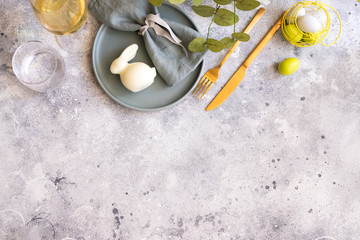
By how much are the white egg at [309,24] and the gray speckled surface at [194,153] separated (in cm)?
7

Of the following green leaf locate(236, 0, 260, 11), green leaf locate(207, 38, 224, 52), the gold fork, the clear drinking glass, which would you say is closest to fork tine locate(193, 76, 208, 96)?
the gold fork

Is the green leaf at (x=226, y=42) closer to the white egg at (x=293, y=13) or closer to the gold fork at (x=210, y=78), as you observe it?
the gold fork at (x=210, y=78)

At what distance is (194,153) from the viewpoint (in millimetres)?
840

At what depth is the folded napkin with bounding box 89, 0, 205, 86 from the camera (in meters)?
0.78

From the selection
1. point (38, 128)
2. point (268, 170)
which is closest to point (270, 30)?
point (268, 170)

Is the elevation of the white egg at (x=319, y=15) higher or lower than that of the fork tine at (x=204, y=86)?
higher

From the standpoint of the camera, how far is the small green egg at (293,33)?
0.82 metres

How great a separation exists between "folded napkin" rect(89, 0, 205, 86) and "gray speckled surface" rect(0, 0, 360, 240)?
2.5 inches

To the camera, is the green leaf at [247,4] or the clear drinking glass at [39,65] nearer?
the green leaf at [247,4]

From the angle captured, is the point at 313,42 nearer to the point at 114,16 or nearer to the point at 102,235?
the point at 114,16

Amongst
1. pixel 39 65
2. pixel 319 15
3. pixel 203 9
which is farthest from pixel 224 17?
pixel 39 65

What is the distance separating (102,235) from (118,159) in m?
0.19

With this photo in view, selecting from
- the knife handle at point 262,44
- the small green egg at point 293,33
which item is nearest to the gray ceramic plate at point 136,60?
the knife handle at point 262,44

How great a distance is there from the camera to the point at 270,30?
33.6 inches
